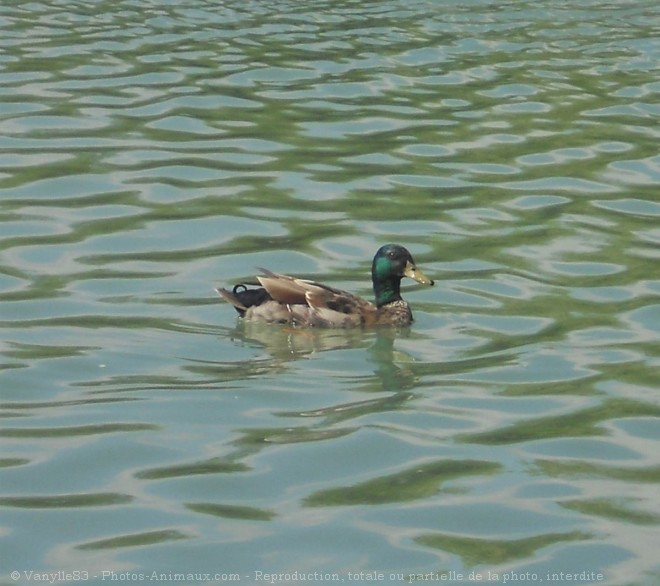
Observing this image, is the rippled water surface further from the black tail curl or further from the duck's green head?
the duck's green head

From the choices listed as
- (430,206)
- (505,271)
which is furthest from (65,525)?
(430,206)

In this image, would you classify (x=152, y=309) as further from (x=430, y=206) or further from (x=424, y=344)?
(x=430, y=206)

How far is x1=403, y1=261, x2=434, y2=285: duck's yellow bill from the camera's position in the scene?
1148 cm

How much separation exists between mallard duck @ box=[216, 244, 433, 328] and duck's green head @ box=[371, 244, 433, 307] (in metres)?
0.03

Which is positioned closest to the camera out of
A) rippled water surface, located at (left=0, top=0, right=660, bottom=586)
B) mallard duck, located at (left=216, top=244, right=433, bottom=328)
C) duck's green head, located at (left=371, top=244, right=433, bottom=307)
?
rippled water surface, located at (left=0, top=0, right=660, bottom=586)

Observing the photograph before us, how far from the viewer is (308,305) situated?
1114 centimetres

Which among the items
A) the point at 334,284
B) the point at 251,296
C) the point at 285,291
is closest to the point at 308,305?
the point at 285,291

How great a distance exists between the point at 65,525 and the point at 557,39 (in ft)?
48.7

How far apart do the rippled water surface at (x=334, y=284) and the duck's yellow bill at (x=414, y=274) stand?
229mm

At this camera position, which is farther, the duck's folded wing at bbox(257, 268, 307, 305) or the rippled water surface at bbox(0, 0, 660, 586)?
the duck's folded wing at bbox(257, 268, 307, 305)

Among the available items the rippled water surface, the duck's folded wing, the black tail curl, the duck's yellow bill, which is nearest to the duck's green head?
the duck's yellow bill

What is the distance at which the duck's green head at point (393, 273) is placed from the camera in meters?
11.5

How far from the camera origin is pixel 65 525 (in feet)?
24.1

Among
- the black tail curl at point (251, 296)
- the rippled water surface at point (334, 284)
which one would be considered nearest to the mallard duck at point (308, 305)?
the black tail curl at point (251, 296)
